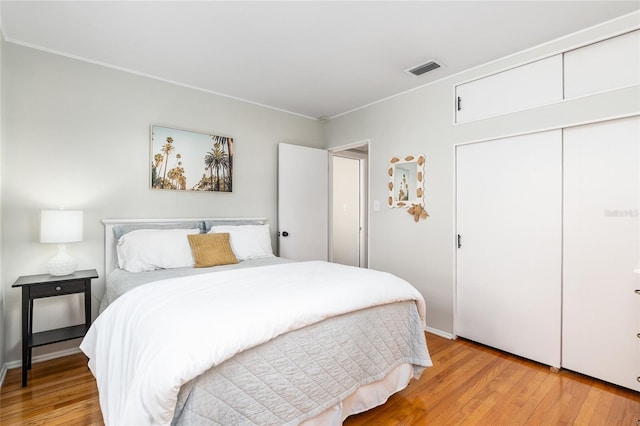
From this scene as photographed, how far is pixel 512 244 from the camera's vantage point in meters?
2.68

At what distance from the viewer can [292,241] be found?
13.0 ft

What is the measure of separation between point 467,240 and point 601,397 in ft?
4.51

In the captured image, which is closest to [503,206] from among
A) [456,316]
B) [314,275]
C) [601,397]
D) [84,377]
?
[456,316]

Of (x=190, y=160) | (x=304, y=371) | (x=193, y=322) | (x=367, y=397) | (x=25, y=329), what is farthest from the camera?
(x=190, y=160)

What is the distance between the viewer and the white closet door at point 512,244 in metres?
2.47

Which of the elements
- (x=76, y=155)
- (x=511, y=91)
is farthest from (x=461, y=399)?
(x=76, y=155)

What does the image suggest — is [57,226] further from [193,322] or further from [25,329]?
[193,322]

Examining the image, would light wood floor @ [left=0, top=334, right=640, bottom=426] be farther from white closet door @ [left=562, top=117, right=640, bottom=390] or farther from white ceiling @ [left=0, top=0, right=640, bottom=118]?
white ceiling @ [left=0, top=0, right=640, bottom=118]

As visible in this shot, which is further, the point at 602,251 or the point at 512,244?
the point at 512,244

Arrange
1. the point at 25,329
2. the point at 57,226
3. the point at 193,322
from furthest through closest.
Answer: the point at 57,226
the point at 25,329
the point at 193,322

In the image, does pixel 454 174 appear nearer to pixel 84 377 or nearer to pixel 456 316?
pixel 456 316

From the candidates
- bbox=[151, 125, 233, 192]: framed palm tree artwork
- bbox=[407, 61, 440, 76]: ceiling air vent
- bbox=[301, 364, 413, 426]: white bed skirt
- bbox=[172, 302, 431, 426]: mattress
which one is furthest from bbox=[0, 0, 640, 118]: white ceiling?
bbox=[301, 364, 413, 426]: white bed skirt

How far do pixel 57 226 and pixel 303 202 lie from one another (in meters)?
2.47

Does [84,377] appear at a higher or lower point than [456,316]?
lower
